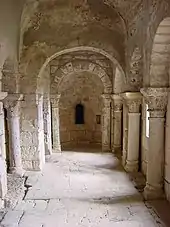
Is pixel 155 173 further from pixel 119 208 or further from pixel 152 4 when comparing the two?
pixel 152 4

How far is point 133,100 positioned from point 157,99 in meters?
1.92

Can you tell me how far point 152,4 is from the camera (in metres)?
4.29

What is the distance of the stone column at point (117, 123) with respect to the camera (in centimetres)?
953

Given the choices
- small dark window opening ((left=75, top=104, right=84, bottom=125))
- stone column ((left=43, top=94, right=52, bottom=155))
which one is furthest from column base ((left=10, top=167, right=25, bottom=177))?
small dark window opening ((left=75, top=104, right=84, bottom=125))

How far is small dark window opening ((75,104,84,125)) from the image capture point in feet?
38.8

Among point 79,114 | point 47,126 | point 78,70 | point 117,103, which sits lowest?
point 47,126

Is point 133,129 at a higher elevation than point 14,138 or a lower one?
higher

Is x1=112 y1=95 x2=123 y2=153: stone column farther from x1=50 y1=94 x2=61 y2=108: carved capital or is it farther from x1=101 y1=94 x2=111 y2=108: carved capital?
x1=50 y1=94 x2=61 y2=108: carved capital

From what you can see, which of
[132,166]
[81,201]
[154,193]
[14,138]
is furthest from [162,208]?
[14,138]

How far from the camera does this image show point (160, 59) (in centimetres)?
461

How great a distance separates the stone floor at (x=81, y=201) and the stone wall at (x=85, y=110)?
13.7ft

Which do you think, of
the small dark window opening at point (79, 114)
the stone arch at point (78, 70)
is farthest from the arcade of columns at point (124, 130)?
the small dark window opening at point (79, 114)

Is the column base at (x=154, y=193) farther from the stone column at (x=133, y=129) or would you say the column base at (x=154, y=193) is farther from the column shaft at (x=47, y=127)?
the column shaft at (x=47, y=127)

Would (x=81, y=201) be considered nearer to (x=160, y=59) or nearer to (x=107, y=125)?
(x=160, y=59)
